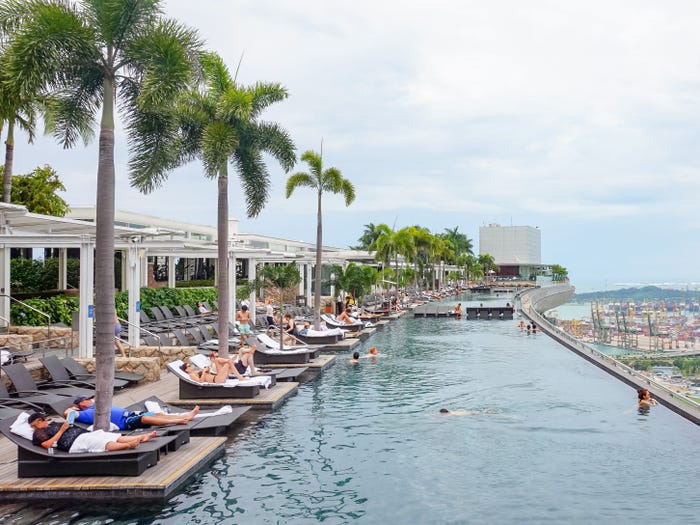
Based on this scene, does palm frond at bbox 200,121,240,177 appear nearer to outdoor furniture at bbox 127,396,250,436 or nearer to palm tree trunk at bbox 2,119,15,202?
outdoor furniture at bbox 127,396,250,436

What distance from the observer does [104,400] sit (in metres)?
8.78

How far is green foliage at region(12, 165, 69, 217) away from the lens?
28.7 m

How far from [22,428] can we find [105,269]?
224cm

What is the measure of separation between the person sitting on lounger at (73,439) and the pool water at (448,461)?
2.41 ft

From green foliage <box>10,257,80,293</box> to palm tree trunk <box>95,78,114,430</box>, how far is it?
16.6 meters

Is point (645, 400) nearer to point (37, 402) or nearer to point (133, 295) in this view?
point (37, 402)

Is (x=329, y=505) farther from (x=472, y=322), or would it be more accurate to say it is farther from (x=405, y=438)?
(x=472, y=322)

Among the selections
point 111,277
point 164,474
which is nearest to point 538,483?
point 164,474

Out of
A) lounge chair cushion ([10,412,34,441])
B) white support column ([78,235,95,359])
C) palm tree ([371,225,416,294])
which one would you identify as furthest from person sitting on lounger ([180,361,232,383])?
palm tree ([371,225,416,294])

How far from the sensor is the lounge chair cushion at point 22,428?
7.84m

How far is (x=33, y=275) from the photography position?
24.7 metres

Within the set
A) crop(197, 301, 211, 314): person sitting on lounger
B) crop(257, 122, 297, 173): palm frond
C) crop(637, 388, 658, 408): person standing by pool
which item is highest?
crop(257, 122, 297, 173): palm frond

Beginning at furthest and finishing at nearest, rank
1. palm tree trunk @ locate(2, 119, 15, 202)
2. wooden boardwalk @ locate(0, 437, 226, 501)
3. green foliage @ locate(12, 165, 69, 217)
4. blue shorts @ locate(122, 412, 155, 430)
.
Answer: green foliage @ locate(12, 165, 69, 217) < palm tree trunk @ locate(2, 119, 15, 202) < blue shorts @ locate(122, 412, 155, 430) < wooden boardwalk @ locate(0, 437, 226, 501)

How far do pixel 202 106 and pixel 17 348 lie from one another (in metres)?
6.75
